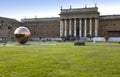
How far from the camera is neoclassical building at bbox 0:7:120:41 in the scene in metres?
74.2

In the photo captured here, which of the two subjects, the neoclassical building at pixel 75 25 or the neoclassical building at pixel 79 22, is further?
the neoclassical building at pixel 79 22

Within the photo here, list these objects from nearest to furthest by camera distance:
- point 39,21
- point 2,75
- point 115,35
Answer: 1. point 2,75
2. point 115,35
3. point 39,21

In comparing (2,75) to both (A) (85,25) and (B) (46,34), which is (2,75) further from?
(B) (46,34)

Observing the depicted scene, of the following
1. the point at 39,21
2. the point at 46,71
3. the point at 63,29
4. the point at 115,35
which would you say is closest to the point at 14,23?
the point at 39,21

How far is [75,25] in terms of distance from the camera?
77.7 metres

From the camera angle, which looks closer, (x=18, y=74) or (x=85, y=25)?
(x=18, y=74)

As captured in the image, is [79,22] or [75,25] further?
[75,25]

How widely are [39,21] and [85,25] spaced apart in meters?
15.8

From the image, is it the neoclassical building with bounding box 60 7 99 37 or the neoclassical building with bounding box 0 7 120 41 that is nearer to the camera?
the neoclassical building with bounding box 0 7 120 41

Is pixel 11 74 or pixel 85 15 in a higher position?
pixel 85 15

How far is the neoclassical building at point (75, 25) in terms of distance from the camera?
74.2 meters

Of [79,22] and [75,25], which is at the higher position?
→ [79,22]

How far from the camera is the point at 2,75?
9.62 m

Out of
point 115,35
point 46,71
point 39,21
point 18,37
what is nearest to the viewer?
point 46,71
